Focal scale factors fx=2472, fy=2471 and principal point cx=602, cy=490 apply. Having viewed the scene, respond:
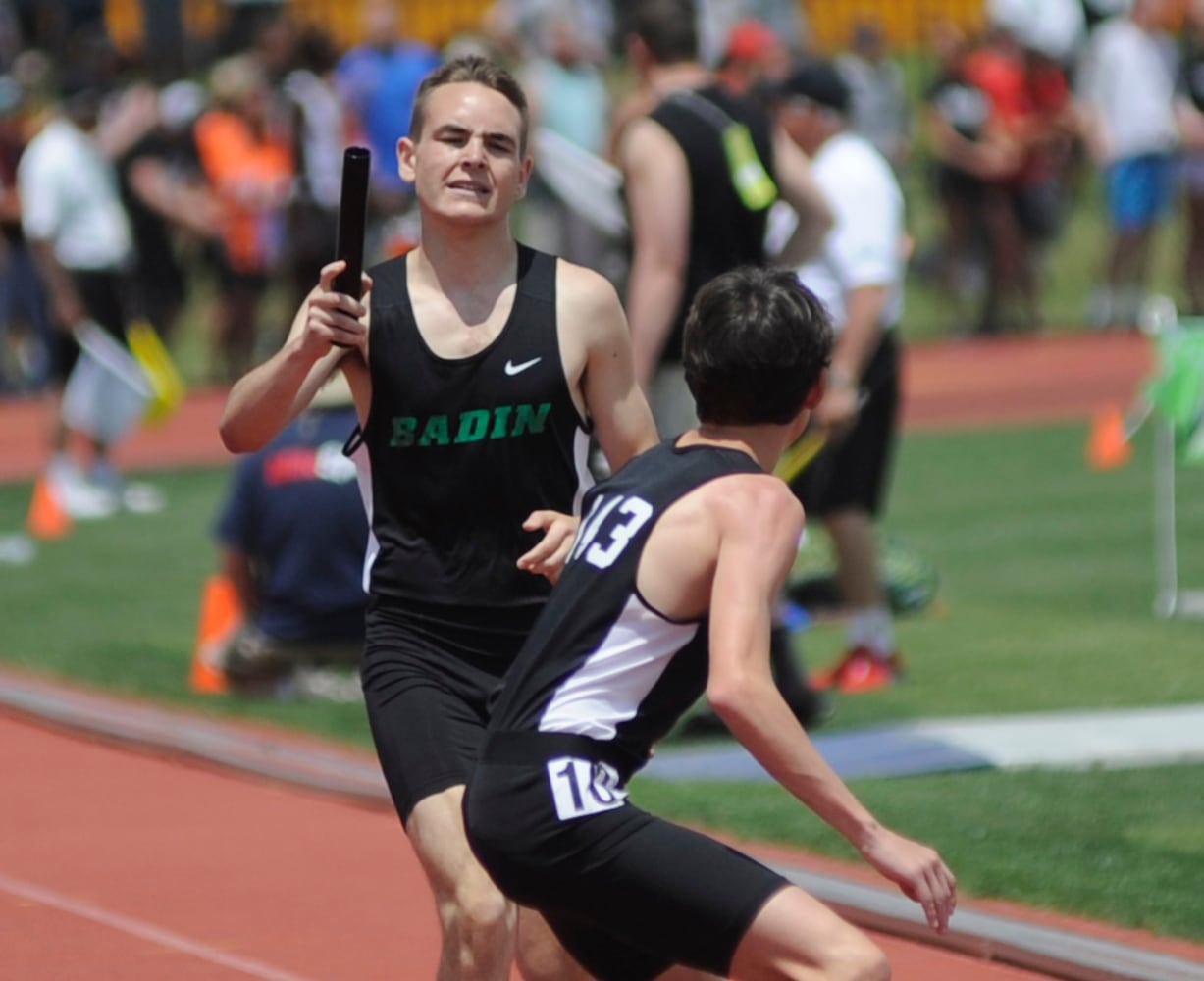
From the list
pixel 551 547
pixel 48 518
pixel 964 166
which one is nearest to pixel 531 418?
pixel 551 547

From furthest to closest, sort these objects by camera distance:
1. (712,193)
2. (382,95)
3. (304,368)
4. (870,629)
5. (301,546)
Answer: (382,95) → (870,629) → (301,546) → (712,193) → (304,368)

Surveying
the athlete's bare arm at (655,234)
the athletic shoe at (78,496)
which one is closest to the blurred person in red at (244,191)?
the athletic shoe at (78,496)

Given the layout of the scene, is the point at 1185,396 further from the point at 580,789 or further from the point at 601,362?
the point at 580,789

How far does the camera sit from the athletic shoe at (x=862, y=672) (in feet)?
30.5

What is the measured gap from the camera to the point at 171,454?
17.4m

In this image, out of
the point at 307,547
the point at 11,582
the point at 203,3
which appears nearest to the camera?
the point at 307,547

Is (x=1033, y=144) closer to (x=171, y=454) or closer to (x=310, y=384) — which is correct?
(x=171, y=454)

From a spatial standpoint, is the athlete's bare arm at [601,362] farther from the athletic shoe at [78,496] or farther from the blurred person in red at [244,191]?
the blurred person in red at [244,191]

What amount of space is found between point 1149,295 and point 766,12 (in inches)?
194

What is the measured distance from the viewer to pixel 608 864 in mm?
3959

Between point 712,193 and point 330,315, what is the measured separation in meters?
3.66

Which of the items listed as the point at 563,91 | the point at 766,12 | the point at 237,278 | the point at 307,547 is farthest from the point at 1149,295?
the point at 307,547

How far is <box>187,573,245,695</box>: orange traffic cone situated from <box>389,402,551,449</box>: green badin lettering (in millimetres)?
4893

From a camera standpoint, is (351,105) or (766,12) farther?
(766,12)
